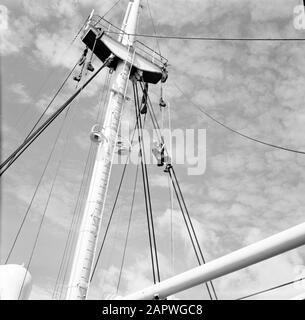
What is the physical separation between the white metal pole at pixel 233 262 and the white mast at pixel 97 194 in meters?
5.11

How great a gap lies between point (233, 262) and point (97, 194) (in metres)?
7.41

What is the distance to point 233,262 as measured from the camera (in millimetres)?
3471

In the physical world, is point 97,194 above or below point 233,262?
above

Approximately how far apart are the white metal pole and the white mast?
511cm

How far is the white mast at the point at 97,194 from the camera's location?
902 centimetres

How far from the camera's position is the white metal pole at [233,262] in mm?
3107

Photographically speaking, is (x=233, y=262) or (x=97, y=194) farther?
(x=97, y=194)

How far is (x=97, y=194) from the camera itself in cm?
1039

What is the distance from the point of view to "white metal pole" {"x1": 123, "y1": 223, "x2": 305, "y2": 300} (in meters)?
3.11

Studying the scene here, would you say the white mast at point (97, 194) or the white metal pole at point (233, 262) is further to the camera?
the white mast at point (97, 194)

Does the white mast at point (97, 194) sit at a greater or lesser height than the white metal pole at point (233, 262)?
greater
